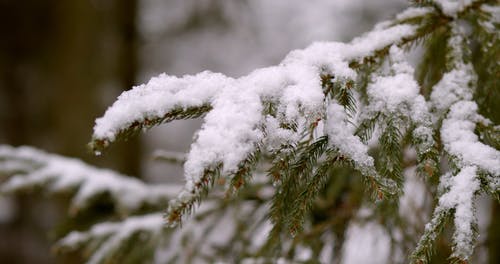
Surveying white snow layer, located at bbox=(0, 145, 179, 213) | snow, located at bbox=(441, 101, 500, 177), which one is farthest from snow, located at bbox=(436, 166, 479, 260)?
white snow layer, located at bbox=(0, 145, 179, 213)

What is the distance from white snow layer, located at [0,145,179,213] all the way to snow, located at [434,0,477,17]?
1448 millimetres

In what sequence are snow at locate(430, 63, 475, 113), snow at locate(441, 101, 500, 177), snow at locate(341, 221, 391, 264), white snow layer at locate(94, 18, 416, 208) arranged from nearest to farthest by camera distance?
white snow layer at locate(94, 18, 416, 208), snow at locate(441, 101, 500, 177), snow at locate(430, 63, 475, 113), snow at locate(341, 221, 391, 264)

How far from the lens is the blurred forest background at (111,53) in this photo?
4.62 meters

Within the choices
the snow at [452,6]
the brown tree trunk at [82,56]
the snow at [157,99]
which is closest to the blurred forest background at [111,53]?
the brown tree trunk at [82,56]

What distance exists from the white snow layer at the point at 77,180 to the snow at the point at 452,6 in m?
1.45

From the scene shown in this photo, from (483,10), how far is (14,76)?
9189mm

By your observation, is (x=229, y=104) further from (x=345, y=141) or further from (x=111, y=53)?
(x=111, y=53)

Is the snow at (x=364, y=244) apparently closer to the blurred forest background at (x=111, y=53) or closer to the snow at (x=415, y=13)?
the snow at (x=415, y=13)

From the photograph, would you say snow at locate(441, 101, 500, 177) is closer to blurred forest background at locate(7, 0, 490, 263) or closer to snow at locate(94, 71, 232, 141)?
snow at locate(94, 71, 232, 141)

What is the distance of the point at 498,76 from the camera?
3.48 feet

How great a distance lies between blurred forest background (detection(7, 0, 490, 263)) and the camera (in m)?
4.62

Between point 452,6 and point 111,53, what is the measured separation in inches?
187

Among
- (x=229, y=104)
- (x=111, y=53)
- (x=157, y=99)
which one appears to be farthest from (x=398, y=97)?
(x=111, y=53)

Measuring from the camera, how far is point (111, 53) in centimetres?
535
